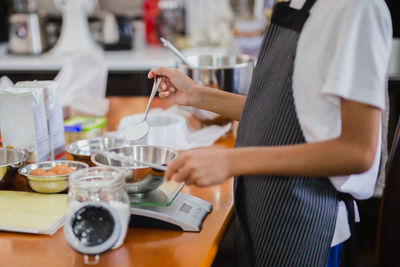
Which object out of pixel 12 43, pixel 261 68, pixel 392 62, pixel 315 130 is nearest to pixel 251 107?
pixel 261 68

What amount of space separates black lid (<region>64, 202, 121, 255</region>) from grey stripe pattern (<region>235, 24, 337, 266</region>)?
290 mm

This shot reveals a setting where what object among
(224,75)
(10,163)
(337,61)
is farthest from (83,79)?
(337,61)

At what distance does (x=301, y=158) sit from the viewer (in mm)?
781

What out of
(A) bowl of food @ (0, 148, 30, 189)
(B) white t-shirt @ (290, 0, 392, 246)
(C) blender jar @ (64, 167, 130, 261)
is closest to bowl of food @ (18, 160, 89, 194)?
(A) bowl of food @ (0, 148, 30, 189)

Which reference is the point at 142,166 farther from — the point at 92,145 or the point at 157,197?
the point at 92,145

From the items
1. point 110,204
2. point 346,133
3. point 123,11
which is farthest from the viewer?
point 123,11

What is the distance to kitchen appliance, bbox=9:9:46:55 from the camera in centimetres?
302

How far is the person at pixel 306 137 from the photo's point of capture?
0.75m

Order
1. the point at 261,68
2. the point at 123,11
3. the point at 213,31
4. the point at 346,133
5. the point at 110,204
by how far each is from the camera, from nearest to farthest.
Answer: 1. the point at 346,133
2. the point at 110,204
3. the point at 261,68
4. the point at 213,31
5. the point at 123,11

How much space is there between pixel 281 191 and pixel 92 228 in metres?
0.34

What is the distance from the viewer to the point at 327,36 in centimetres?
78

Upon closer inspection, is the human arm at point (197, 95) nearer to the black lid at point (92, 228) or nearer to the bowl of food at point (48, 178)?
→ the bowl of food at point (48, 178)

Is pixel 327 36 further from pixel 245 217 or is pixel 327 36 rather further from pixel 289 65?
pixel 245 217

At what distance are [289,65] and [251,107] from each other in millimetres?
150
